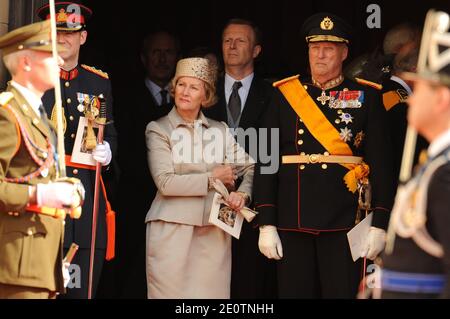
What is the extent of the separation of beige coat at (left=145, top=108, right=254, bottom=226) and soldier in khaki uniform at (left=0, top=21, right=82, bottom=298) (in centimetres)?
125

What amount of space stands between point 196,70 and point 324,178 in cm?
106

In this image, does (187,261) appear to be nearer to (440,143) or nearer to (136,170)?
(136,170)

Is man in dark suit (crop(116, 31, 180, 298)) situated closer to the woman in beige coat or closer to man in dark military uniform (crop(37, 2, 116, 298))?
the woman in beige coat

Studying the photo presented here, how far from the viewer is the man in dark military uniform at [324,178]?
6172mm

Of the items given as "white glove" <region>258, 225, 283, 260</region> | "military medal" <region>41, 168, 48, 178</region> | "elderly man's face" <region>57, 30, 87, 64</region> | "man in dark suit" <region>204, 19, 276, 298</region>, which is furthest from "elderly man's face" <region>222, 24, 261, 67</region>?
"military medal" <region>41, 168, 48, 178</region>

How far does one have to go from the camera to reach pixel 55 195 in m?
5.16

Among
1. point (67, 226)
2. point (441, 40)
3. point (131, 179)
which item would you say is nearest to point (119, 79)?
point (131, 179)

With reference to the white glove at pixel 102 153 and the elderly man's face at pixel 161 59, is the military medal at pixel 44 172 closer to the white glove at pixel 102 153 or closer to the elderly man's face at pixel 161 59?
the white glove at pixel 102 153

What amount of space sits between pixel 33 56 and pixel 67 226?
119cm

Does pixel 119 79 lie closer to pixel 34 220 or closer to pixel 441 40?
pixel 34 220

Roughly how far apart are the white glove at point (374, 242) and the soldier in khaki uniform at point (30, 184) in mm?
1676

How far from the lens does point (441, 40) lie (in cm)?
424

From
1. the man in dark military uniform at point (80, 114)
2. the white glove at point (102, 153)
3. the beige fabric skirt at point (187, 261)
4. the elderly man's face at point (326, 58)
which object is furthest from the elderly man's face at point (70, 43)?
the elderly man's face at point (326, 58)
